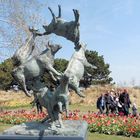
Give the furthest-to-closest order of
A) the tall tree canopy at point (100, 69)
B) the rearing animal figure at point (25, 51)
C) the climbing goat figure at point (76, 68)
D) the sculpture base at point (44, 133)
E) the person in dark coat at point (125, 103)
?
1. the tall tree canopy at point (100, 69)
2. the person in dark coat at point (125, 103)
3. the rearing animal figure at point (25, 51)
4. the climbing goat figure at point (76, 68)
5. the sculpture base at point (44, 133)

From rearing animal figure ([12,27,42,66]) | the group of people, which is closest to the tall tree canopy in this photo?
the group of people

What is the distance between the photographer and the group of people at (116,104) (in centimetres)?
1912

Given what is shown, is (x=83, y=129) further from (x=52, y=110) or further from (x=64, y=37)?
(x=64, y=37)

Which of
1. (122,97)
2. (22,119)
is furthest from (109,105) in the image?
(22,119)

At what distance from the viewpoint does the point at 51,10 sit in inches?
268

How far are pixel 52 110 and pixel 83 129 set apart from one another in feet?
1.88

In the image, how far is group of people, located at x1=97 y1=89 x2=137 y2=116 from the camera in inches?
753

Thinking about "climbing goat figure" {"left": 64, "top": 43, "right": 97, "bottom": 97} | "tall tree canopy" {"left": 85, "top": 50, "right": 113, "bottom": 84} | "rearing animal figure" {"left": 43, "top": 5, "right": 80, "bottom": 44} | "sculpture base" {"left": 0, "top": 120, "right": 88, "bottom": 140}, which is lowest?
"sculpture base" {"left": 0, "top": 120, "right": 88, "bottom": 140}

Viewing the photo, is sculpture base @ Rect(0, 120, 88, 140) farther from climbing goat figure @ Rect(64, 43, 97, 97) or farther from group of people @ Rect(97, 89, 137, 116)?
group of people @ Rect(97, 89, 137, 116)

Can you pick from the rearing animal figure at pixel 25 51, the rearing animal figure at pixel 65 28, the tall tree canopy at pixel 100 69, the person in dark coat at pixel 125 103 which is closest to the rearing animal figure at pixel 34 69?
the rearing animal figure at pixel 25 51

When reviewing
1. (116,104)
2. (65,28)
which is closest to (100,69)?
(116,104)

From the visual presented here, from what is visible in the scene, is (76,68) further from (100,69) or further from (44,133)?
(100,69)

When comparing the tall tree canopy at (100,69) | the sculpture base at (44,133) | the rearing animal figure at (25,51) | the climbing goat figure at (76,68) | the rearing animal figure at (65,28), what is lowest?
the sculpture base at (44,133)

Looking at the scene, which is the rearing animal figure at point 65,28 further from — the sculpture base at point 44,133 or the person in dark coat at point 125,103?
the person in dark coat at point 125,103
